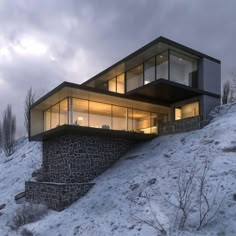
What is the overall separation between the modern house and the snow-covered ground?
1136 mm

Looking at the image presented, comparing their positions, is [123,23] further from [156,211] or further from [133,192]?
[156,211]

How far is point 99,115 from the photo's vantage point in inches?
757

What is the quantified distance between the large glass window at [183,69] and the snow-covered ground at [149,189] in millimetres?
3277

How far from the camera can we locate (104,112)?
1973cm

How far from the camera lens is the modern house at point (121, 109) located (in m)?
17.4

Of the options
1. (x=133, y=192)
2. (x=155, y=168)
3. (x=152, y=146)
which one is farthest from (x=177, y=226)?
(x=152, y=146)

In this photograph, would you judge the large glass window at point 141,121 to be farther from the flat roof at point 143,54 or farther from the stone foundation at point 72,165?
the flat roof at point 143,54

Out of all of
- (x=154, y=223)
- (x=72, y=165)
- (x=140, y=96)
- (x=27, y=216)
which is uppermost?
(x=140, y=96)

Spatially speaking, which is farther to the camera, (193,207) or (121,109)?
(121,109)

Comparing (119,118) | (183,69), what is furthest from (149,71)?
(119,118)

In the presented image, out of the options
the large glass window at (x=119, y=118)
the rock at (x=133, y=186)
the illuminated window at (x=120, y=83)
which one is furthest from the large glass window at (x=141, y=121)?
the rock at (x=133, y=186)

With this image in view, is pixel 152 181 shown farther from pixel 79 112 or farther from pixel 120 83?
pixel 120 83

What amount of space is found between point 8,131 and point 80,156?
32477 millimetres

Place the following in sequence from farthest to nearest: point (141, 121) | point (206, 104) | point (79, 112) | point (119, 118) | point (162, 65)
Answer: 1. point (141, 121)
2. point (206, 104)
3. point (119, 118)
4. point (162, 65)
5. point (79, 112)
